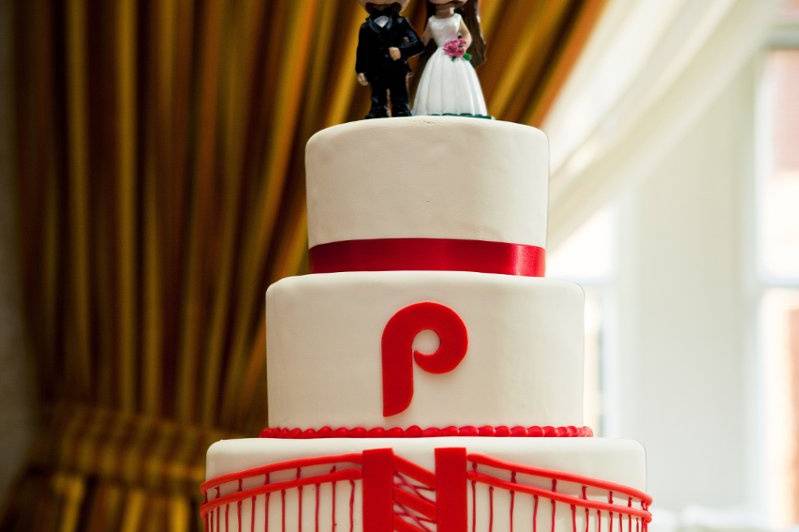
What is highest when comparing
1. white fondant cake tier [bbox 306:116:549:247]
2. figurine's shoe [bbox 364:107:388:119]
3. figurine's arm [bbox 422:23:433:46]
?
figurine's arm [bbox 422:23:433:46]

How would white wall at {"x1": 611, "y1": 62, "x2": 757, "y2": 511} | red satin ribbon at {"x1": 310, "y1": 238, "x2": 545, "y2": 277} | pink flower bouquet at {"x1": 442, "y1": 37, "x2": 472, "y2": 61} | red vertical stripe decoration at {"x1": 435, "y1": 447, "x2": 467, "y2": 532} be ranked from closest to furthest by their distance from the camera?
red vertical stripe decoration at {"x1": 435, "y1": 447, "x2": 467, "y2": 532}, red satin ribbon at {"x1": 310, "y1": 238, "x2": 545, "y2": 277}, pink flower bouquet at {"x1": 442, "y1": 37, "x2": 472, "y2": 61}, white wall at {"x1": 611, "y1": 62, "x2": 757, "y2": 511}

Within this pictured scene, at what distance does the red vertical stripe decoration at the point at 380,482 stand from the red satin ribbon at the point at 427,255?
26 centimetres

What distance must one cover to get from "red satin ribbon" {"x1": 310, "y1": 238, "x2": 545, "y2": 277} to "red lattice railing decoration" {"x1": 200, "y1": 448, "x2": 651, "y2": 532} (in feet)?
0.86

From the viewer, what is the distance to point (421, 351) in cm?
139

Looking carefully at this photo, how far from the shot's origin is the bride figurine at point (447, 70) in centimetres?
155

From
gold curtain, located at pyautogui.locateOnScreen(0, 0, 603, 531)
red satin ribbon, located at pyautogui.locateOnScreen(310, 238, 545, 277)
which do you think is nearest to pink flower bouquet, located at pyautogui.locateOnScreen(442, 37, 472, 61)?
red satin ribbon, located at pyautogui.locateOnScreen(310, 238, 545, 277)

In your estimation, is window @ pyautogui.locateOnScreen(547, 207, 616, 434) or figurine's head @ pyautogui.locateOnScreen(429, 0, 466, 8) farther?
window @ pyautogui.locateOnScreen(547, 207, 616, 434)

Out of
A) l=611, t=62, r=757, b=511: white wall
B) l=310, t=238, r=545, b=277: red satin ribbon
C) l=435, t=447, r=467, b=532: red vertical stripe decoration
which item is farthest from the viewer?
l=611, t=62, r=757, b=511: white wall

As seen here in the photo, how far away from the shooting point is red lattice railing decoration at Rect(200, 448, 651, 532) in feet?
4.27

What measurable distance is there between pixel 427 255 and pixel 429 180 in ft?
0.31

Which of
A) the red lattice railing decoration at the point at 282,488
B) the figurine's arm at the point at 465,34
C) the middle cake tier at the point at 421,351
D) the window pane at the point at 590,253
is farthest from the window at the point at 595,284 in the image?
the red lattice railing decoration at the point at 282,488

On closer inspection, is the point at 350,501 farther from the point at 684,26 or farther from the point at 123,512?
the point at 684,26

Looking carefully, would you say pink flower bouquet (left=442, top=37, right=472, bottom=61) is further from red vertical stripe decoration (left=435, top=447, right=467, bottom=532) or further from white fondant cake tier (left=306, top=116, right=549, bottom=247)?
red vertical stripe decoration (left=435, top=447, right=467, bottom=532)

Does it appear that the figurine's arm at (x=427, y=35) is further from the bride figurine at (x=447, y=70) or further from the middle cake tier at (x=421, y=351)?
the middle cake tier at (x=421, y=351)
